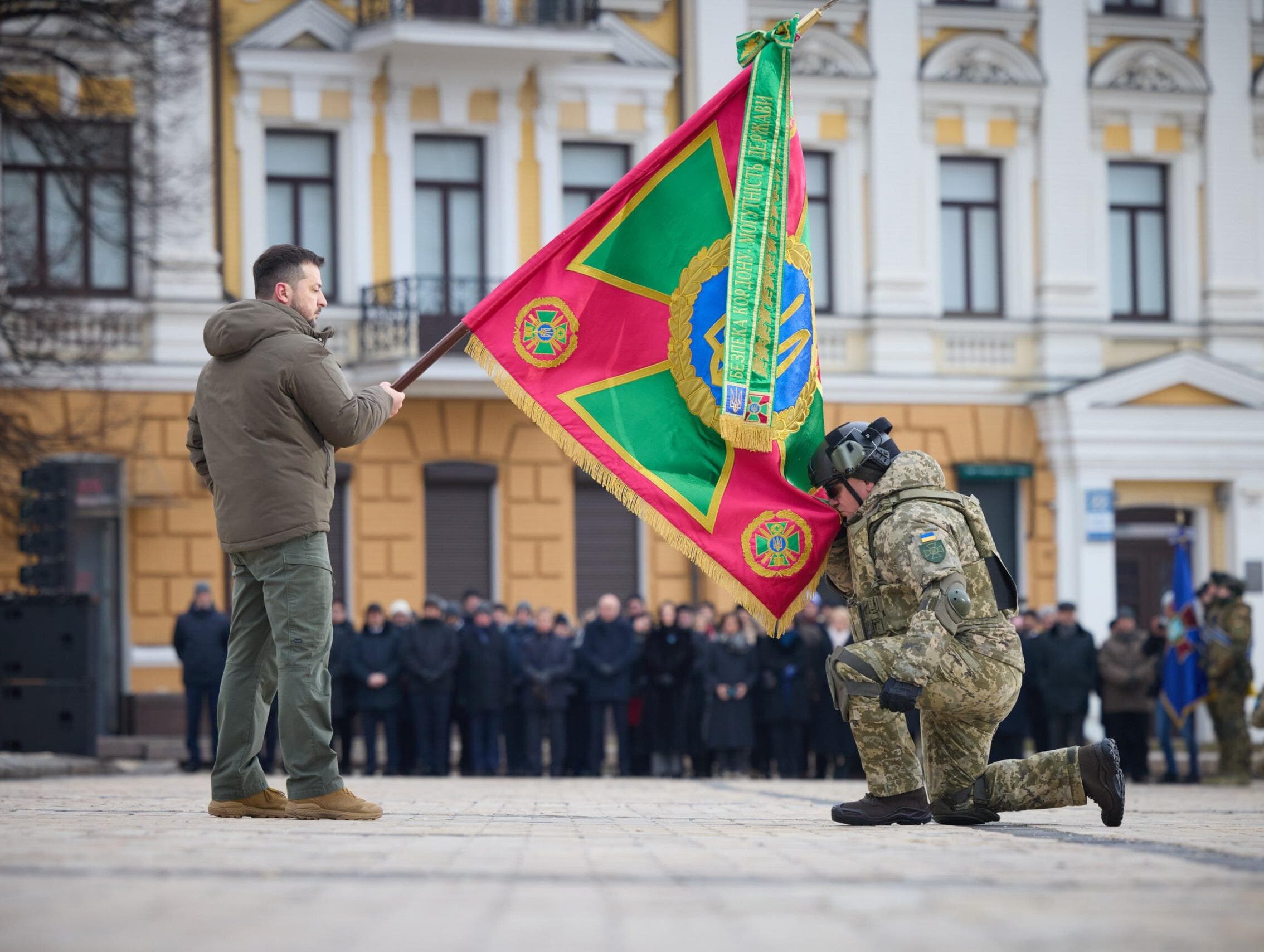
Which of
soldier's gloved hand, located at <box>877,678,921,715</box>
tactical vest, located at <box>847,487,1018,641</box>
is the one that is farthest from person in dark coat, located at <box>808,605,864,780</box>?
soldier's gloved hand, located at <box>877,678,921,715</box>

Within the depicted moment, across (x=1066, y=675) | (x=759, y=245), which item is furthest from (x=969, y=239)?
(x=759, y=245)

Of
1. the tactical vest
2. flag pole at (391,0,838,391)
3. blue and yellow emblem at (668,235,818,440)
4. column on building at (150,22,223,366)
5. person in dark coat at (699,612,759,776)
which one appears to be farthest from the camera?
column on building at (150,22,223,366)

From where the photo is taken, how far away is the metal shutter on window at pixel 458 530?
76.4 ft

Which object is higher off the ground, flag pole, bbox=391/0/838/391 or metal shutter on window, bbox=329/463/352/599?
flag pole, bbox=391/0/838/391

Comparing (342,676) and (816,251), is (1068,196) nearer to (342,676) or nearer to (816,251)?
(816,251)

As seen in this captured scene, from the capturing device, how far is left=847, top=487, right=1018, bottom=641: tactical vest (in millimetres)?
7492

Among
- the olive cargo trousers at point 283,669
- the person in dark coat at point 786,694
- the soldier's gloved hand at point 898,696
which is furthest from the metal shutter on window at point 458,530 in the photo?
the soldier's gloved hand at point 898,696

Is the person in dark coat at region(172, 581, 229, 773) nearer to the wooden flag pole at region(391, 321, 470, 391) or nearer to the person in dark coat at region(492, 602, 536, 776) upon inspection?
the person in dark coat at region(492, 602, 536, 776)

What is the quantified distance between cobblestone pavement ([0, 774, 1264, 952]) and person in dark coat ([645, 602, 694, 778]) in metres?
10.6

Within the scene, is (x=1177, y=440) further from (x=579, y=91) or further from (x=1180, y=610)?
(x=579, y=91)

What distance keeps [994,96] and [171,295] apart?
11.0 meters

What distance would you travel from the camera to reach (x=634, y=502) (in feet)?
28.0

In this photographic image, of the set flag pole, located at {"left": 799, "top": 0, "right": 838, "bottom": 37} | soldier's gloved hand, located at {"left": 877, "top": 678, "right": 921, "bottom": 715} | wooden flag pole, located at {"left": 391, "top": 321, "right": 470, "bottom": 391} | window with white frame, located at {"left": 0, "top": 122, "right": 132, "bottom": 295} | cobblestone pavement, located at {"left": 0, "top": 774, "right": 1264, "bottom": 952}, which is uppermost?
window with white frame, located at {"left": 0, "top": 122, "right": 132, "bottom": 295}

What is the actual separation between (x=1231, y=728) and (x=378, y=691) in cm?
819
